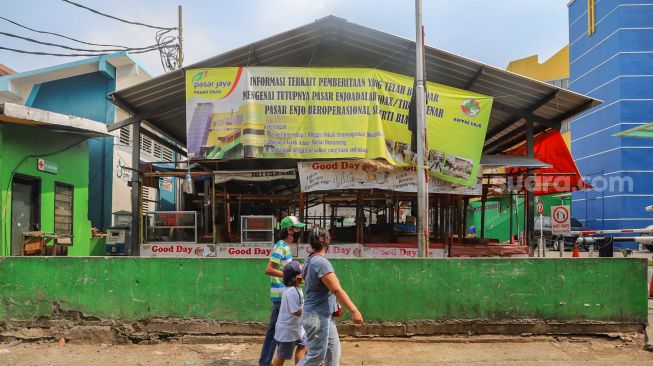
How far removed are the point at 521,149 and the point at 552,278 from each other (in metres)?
9.87

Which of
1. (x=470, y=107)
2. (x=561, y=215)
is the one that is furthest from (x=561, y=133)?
(x=470, y=107)

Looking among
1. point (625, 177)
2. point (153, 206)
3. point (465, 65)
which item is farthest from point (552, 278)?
point (625, 177)

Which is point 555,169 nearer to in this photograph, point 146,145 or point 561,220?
point 561,220

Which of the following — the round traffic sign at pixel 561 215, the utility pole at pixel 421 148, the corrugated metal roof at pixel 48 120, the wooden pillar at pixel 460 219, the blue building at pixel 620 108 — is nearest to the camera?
the utility pole at pixel 421 148

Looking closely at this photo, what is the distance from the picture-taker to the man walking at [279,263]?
17.9 ft

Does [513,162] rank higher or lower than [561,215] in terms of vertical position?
higher

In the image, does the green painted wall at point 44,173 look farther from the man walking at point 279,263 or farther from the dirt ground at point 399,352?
the man walking at point 279,263

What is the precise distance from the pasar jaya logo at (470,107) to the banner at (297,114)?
720 mm

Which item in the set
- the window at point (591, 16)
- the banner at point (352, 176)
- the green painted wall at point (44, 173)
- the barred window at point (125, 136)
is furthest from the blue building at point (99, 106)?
the window at point (591, 16)

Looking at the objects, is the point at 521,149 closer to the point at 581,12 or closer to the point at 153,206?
the point at 153,206

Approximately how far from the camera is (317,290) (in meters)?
4.53

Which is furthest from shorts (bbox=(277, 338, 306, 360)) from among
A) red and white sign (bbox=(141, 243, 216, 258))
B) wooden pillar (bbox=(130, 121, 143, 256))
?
wooden pillar (bbox=(130, 121, 143, 256))

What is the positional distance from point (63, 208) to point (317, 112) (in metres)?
7.07

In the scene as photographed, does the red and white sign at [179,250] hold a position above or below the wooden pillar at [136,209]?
below
